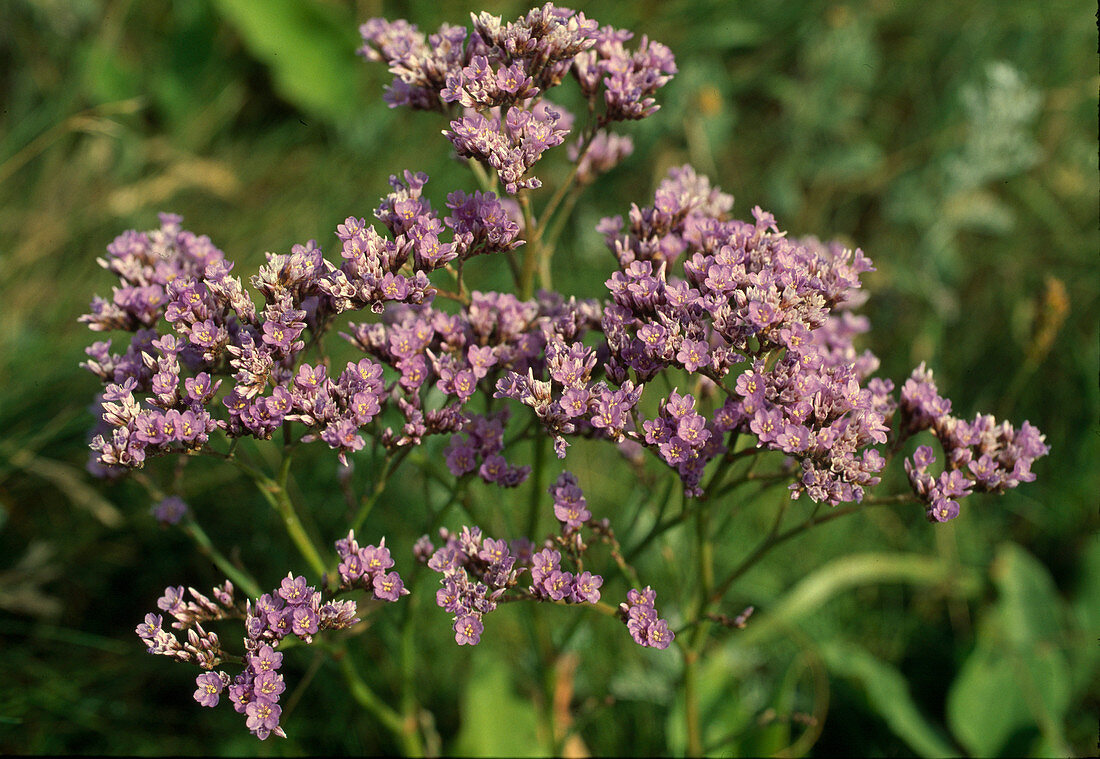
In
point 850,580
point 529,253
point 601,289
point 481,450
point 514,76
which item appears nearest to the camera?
point 514,76

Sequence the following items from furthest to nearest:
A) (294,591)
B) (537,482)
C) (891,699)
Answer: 1. (891,699)
2. (537,482)
3. (294,591)

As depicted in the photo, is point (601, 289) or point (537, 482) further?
point (601, 289)

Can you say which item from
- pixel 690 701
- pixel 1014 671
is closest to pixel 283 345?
pixel 690 701

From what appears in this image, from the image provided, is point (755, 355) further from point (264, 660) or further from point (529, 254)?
point (264, 660)

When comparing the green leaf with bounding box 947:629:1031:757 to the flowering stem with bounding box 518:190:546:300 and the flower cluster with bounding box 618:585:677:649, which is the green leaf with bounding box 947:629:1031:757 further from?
the flowering stem with bounding box 518:190:546:300

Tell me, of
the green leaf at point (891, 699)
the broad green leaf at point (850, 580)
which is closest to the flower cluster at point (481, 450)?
the broad green leaf at point (850, 580)

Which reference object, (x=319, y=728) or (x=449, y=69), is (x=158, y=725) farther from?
(x=449, y=69)

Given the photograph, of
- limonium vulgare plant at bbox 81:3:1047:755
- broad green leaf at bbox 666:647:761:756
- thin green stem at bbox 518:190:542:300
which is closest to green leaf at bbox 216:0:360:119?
limonium vulgare plant at bbox 81:3:1047:755
